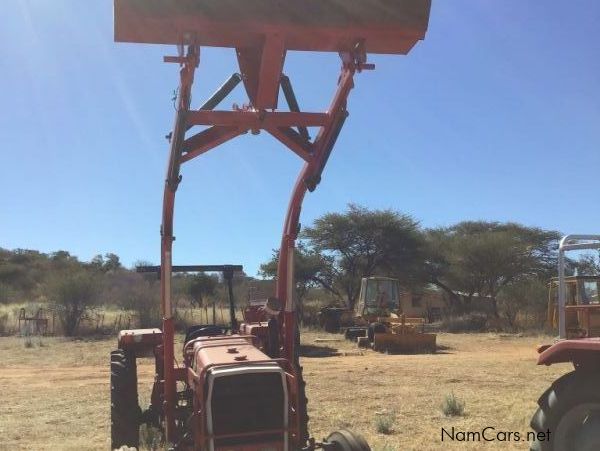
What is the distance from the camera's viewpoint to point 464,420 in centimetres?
856

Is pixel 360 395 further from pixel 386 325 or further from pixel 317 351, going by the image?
pixel 386 325

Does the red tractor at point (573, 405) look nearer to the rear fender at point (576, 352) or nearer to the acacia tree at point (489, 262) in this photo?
the rear fender at point (576, 352)

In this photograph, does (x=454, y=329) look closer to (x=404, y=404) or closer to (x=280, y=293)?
(x=404, y=404)

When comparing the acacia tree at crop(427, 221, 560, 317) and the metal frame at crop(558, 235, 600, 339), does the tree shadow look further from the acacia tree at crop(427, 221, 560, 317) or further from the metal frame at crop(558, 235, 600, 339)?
the acacia tree at crop(427, 221, 560, 317)

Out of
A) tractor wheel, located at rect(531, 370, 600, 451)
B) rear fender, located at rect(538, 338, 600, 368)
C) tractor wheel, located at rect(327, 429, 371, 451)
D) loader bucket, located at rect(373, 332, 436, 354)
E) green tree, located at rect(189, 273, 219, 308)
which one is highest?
green tree, located at rect(189, 273, 219, 308)

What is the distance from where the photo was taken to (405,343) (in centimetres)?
2188

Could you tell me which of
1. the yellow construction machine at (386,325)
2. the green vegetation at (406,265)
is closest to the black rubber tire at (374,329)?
the yellow construction machine at (386,325)

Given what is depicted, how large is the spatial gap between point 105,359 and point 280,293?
14971 millimetres

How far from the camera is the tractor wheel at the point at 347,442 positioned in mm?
5352

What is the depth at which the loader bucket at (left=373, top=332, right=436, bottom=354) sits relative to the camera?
21.8 m

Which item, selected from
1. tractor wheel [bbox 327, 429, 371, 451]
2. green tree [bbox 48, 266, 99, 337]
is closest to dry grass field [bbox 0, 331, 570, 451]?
tractor wheel [bbox 327, 429, 371, 451]

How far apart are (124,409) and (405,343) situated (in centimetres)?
1598

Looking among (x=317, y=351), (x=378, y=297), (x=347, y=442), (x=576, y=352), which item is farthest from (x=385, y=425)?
(x=378, y=297)

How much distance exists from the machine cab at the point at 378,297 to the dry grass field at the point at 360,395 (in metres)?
5.39
